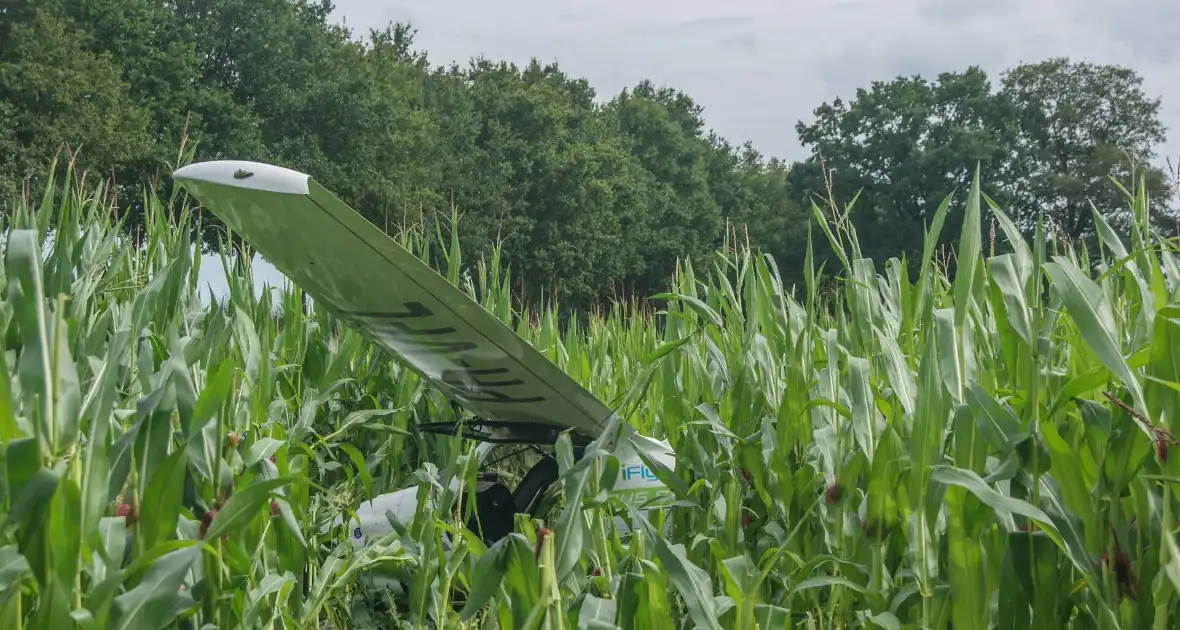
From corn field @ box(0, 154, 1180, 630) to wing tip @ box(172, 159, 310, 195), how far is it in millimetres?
381

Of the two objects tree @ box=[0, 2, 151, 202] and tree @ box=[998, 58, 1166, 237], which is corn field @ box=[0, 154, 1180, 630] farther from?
tree @ box=[998, 58, 1166, 237]

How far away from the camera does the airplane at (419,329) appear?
2.37 m

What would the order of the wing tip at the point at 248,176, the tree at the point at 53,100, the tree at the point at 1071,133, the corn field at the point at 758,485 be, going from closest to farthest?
the corn field at the point at 758,485
the wing tip at the point at 248,176
the tree at the point at 53,100
the tree at the point at 1071,133

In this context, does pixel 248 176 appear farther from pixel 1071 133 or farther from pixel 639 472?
pixel 1071 133

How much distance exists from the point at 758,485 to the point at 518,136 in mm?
35881

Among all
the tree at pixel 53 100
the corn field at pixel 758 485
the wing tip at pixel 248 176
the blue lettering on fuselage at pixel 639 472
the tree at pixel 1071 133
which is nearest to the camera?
the corn field at pixel 758 485

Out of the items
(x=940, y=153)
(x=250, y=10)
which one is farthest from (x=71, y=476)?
(x=940, y=153)

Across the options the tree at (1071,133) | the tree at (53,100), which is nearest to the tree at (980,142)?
the tree at (1071,133)

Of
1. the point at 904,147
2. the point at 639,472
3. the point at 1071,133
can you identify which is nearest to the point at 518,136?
the point at 904,147

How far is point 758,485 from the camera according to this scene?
9.33 feet

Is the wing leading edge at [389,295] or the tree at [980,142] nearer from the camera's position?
the wing leading edge at [389,295]

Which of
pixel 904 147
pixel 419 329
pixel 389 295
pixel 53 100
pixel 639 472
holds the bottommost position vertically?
pixel 639 472

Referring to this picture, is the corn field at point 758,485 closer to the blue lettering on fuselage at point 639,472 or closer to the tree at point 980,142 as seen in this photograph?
the blue lettering on fuselage at point 639,472

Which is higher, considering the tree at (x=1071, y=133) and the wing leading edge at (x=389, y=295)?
the tree at (x=1071, y=133)
